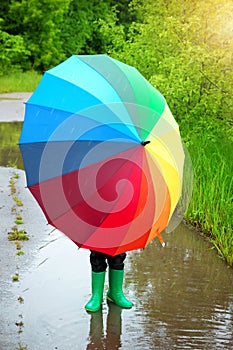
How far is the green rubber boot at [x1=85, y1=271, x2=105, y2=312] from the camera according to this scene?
533 cm

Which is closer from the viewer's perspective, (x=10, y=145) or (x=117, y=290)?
(x=117, y=290)

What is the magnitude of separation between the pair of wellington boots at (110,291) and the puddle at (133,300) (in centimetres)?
6

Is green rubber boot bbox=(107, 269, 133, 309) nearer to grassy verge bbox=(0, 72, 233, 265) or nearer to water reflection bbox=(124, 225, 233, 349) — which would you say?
water reflection bbox=(124, 225, 233, 349)

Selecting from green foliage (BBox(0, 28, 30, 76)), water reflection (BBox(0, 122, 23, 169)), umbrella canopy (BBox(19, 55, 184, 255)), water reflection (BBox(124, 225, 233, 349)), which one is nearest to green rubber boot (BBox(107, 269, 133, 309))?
water reflection (BBox(124, 225, 233, 349))

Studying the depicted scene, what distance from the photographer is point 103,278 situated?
536cm

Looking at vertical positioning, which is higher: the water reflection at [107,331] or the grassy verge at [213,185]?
the grassy verge at [213,185]

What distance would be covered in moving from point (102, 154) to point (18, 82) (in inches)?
1004

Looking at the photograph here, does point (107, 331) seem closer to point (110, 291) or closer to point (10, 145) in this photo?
point (110, 291)

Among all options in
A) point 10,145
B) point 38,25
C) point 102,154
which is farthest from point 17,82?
point 102,154

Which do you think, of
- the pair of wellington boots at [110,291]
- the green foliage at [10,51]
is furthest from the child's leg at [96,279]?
the green foliage at [10,51]

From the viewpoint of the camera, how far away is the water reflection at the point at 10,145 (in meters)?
11.8

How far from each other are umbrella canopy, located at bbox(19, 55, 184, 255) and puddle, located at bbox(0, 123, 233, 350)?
0.67m

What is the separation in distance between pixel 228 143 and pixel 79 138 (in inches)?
201

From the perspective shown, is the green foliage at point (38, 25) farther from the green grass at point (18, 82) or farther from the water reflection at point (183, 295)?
the water reflection at point (183, 295)
